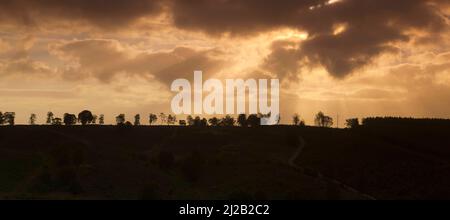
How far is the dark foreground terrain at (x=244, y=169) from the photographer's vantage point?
100m

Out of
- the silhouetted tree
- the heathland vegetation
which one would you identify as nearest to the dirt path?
the heathland vegetation

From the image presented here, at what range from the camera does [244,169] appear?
12825 centimetres

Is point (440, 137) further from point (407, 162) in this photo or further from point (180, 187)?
point (180, 187)

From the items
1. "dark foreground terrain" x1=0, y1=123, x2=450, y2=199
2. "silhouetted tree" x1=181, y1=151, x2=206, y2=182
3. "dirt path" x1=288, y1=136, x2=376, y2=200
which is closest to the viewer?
"dark foreground terrain" x1=0, y1=123, x2=450, y2=199

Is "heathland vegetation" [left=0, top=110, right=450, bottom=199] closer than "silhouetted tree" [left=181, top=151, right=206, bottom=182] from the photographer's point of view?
Yes

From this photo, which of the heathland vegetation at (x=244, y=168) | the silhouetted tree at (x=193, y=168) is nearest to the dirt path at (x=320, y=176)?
the heathland vegetation at (x=244, y=168)

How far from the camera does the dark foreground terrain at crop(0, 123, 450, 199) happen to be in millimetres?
100500

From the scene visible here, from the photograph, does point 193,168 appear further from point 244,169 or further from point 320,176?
point 320,176

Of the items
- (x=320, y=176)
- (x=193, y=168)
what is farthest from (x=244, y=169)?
(x=320, y=176)

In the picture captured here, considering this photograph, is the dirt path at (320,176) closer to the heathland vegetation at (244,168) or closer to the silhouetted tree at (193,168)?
the heathland vegetation at (244,168)

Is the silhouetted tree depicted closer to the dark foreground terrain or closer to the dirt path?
the dark foreground terrain

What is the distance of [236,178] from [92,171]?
3080 cm

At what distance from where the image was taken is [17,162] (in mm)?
124312
